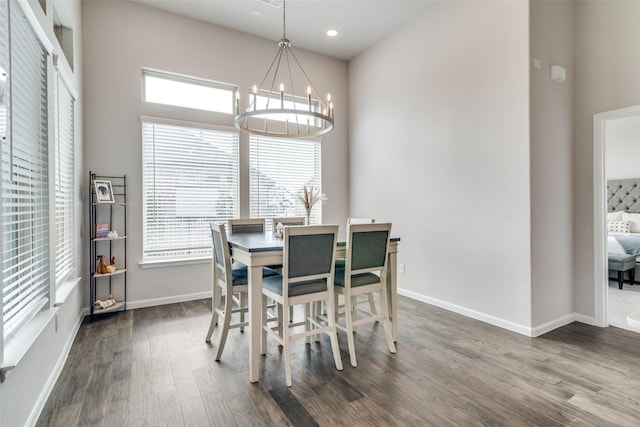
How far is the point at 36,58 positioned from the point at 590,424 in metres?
3.96

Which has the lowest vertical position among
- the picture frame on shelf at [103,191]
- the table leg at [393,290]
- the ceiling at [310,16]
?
the table leg at [393,290]

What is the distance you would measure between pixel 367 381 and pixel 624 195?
6.70 meters

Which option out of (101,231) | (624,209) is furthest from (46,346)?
(624,209)

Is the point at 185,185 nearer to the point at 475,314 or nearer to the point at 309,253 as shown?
A: the point at 309,253

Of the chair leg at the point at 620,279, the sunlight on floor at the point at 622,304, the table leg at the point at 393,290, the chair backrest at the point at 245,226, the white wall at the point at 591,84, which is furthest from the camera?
the chair leg at the point at 620,279

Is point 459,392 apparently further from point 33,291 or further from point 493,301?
point 33,291

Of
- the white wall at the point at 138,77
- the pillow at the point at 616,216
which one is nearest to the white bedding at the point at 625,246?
the pillow at the point at 616,216

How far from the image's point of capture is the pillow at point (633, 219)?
18.2ft

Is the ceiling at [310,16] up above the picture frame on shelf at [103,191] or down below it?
above

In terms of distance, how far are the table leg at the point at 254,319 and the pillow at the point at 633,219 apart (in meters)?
6.59

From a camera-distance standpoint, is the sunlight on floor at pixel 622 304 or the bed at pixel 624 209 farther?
the bed at pixel 624 209

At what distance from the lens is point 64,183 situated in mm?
2865

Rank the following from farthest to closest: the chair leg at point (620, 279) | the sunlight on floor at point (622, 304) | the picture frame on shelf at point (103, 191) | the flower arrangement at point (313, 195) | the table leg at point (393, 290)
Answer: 1. the flower arrangement at point (313, 195)
2. the chair leg at point (620, 279)
3. the picture frame on shelf at point (103, 191)
4. the sunlight on floor at point (622, 304)
5. the table leg at point (393, 290)

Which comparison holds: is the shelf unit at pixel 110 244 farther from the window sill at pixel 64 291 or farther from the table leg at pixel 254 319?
the table leg at pixel 254 319
